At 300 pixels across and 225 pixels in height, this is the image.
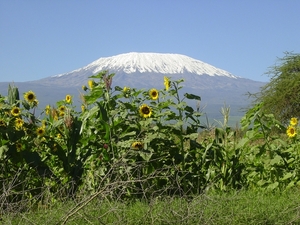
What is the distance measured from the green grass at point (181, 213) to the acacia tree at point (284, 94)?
17.2 metres

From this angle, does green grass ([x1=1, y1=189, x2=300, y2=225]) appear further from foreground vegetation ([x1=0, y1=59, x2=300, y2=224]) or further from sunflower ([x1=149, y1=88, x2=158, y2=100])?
sunflower ([x1=149, y1=88, x2=158, y2=100])

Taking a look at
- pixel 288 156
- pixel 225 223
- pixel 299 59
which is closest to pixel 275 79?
pixel 299 59

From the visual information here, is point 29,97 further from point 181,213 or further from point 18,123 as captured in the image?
point 181,213

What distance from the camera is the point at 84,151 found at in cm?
555

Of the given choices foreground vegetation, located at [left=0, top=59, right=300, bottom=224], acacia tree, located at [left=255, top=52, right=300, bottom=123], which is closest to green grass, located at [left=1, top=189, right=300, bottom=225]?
foreground vegetation, located at [left=0, top=59, right=300, bottom=224]

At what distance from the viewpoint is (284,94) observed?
21406 millimetres

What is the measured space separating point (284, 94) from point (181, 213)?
18.2m

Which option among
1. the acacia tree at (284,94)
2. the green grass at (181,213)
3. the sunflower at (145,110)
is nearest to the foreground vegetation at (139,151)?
the sunflower at (145,110)

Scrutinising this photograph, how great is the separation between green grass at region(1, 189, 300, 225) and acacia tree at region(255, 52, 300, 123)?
17183mm

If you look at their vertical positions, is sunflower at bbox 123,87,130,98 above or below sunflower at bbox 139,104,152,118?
above

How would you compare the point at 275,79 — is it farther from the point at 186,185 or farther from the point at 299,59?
the point at 186,185

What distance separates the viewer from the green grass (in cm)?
389

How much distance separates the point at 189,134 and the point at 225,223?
150cm

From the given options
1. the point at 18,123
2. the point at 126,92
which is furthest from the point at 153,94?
the point at 18,123
